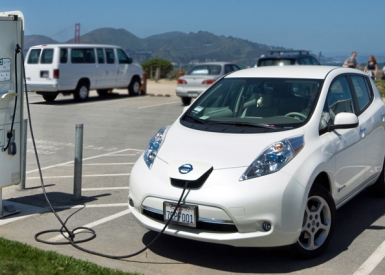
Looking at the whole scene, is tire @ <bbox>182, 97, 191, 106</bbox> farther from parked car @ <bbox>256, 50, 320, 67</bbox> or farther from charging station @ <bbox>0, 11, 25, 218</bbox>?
charging station @ <bbox>0, 11, 25, 218</bbox>

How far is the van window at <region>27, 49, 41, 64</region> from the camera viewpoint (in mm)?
20531

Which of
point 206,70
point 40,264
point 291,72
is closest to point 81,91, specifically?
point 206,70

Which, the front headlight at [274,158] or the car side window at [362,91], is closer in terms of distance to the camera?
the front headlight at [274,158]

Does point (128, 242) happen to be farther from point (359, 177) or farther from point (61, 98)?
point (61, 98)

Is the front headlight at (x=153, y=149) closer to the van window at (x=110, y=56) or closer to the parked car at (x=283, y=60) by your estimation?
the parked car at (x=283, y=60)

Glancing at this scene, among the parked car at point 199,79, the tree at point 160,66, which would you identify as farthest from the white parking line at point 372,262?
the tree at point 160,66

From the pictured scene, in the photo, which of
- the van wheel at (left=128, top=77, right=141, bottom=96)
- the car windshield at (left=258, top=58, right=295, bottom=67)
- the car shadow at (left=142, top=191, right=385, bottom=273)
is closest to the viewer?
the car shadow at (left=142, top=191, right=385, bottom=273)

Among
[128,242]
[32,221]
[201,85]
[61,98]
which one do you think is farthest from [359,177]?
[61,98]

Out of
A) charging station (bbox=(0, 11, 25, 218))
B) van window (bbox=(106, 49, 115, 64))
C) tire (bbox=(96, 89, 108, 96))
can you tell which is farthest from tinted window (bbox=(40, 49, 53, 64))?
charging station (bbox=(0, 11, 25, 218))

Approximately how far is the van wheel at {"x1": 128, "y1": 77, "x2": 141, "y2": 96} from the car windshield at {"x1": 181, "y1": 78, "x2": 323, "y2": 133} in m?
17.4

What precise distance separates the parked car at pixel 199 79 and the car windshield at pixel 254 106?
12.8 m

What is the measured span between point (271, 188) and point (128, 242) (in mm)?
1628

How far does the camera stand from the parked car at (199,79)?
19.4 metres

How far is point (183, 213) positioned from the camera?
195 inches
